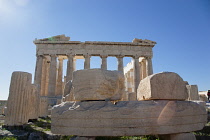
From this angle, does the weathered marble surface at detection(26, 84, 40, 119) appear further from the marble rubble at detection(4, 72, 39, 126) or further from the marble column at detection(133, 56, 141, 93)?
the marble column at detection(133, 56, 141, 93)

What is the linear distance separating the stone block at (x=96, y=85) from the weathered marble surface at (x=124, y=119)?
0.80ft

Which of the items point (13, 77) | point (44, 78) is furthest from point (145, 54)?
point (13, 77)

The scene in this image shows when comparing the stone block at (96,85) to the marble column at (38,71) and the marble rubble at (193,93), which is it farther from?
the marble column at (38,71)

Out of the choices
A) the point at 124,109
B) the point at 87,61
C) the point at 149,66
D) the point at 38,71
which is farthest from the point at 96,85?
the point at 149,66

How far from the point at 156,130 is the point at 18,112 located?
5686 millimetres

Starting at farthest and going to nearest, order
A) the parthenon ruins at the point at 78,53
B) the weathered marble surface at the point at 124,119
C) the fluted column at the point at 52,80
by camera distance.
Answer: the parthenon ruins at the point at 78,53 < the fluted column at the point at 52,80 < the weathered marble surface at the point at 124,119

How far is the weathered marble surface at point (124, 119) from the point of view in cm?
290

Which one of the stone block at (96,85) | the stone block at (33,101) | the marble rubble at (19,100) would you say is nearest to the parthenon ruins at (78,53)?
the stone block at (33,101)

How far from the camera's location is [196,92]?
10.5m

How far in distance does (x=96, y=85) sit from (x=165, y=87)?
1523mm

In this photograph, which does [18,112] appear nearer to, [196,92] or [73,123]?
[73,123]

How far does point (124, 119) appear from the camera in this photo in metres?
2.93

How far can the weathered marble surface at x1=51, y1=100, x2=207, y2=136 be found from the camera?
9.50 ft

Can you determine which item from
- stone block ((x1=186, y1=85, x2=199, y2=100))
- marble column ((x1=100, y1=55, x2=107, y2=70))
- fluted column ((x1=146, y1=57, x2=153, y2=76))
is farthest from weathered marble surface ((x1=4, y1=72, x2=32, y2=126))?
fluted column ((x1=146, y1=57, x2=153, y2=76))
